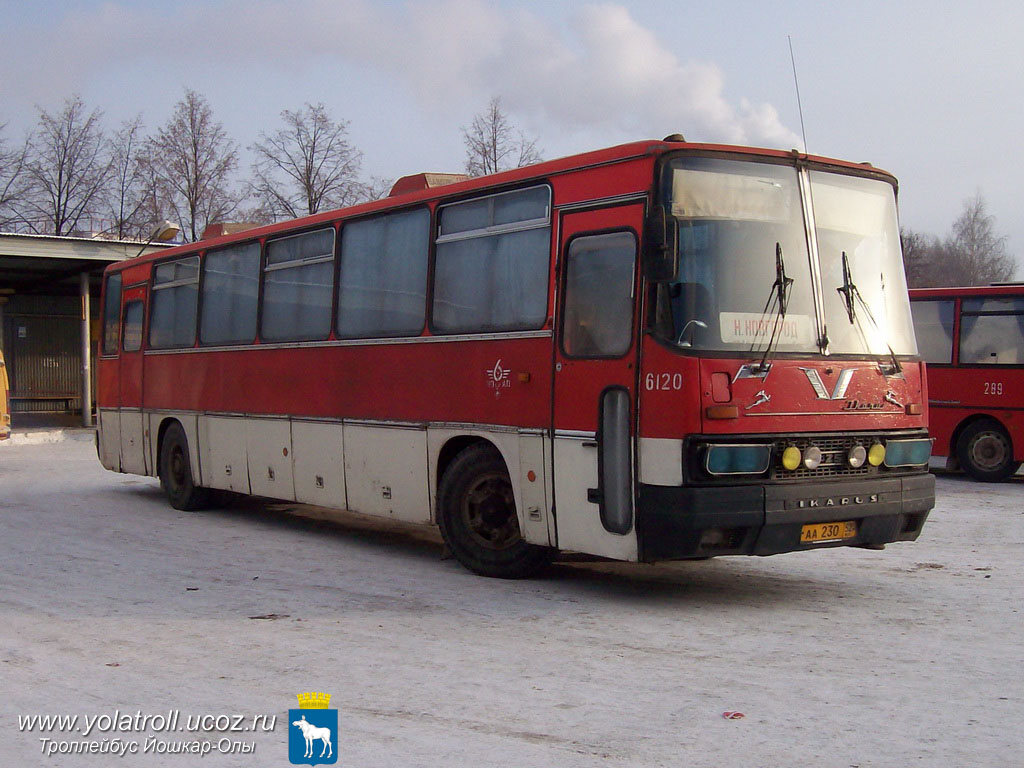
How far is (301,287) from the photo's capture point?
39.7ft

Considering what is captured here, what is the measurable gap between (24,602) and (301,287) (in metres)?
4.65

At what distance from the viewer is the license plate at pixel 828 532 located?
8.02 meters

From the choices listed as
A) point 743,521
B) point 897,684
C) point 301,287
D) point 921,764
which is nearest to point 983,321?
point 301,287

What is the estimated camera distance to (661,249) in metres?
7.69

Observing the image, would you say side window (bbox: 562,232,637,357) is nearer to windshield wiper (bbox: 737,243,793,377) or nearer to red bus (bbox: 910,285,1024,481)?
windshield wiper (bbox: 737,243,793,377)

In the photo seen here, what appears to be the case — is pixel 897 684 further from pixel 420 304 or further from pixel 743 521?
pixel 420 304

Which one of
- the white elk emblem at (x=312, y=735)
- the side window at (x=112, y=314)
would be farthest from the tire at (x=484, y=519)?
the side window at (x=112, y=314)

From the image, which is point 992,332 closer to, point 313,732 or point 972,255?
point 313,732

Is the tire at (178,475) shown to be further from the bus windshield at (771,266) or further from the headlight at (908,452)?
the headlight at (908,452)

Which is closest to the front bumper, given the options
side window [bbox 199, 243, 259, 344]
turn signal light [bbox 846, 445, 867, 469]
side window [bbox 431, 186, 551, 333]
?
turn signal light [bbox 846, 445, 867, 469]

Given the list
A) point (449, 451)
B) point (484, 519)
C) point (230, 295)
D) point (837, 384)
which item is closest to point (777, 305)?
point (837, 384)

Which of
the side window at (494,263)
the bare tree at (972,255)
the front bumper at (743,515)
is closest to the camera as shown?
the front bumper at (743,515)

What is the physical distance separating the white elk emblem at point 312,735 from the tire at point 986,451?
15.3 metres

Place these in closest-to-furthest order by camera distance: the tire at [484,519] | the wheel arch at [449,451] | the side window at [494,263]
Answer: the side window at [494,263] < the tire at [484,519] < the wheel arch at [449,451]
